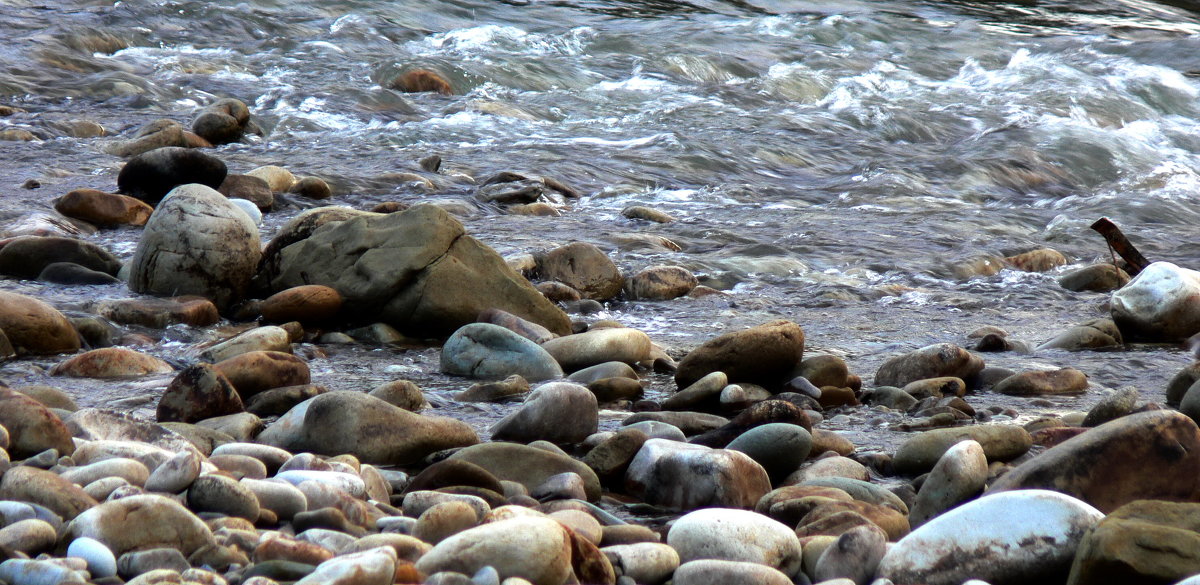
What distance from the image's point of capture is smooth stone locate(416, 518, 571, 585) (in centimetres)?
181

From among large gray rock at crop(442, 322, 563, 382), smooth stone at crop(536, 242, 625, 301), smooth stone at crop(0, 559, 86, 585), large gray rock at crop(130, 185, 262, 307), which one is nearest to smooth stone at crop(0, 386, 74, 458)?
smooth stone at crop(0, 559, 86, 585)

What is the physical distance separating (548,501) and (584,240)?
3659 mm

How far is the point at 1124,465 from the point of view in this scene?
2.35 meters

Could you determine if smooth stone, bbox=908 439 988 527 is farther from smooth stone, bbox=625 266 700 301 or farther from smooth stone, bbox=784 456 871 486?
smooth stone, bbox=625 266 700 301

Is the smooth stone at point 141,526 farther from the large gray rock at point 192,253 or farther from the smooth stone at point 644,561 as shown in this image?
the large gray rock at point 192,253

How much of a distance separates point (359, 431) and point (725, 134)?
6.92 meters

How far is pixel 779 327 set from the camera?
152 inches

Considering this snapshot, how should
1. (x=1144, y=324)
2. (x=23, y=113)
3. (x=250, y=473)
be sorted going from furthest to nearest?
(x=23, y=113) < (x=1144, y=324) < (x=250, y=473)

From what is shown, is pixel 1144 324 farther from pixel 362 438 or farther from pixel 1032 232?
pixel 362 438

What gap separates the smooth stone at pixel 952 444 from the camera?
2.96 metres

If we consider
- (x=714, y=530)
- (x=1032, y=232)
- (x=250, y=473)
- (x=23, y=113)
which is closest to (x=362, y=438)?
(x=250, y=473)

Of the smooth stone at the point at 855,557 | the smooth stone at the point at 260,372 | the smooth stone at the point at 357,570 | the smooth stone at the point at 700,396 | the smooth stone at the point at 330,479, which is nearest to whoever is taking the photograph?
the smooth stone at the point at 357,570

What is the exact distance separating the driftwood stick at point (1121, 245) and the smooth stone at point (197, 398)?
4.23 m

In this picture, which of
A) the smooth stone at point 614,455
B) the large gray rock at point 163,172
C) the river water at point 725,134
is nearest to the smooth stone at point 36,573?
the smooth stone at point 614,455
